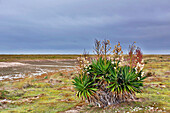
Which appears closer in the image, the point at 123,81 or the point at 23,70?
the point at 123,81

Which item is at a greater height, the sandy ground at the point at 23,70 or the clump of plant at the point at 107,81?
the clump of plant at the point at 107,81

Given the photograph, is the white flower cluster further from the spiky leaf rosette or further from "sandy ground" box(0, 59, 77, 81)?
"sandy ground" box(0, 59, 77, 81)

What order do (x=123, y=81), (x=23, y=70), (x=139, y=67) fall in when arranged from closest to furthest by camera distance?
(x=123, y=81) < (x=139, y=67) < (x=23, y=70)

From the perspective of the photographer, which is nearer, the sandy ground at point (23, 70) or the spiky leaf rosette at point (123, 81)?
the spiky leaf rosette at point (123, 81)

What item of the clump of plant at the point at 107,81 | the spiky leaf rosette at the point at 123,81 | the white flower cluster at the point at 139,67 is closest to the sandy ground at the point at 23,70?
the clump of plant at the point at 107,81

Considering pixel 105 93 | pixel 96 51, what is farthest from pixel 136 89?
pixel 96 51

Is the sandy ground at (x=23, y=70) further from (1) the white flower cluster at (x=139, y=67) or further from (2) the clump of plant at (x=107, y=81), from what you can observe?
(1) the white flower cluster at (x=139, y=67)

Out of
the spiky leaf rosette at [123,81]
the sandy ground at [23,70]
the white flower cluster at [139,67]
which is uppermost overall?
the white flower cluster at [139,67]

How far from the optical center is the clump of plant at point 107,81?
9289mm

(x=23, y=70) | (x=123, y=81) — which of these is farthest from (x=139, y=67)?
(x=23, y=70)

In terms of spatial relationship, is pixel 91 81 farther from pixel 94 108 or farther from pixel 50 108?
pixel 50 108

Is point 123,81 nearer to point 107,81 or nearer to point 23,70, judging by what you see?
point 107,81

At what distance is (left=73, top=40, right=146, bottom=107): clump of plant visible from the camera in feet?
30.5

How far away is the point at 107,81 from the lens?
9.45 metres
